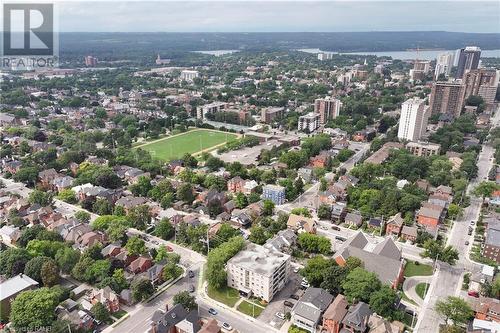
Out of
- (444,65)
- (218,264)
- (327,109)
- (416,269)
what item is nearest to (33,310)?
(218,264)

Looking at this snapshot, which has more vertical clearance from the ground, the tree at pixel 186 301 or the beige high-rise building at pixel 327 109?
the beige high-rise building at pixel 327 109

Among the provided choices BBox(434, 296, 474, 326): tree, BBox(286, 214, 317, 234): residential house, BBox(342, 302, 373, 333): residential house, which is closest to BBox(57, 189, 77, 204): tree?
BBox(286, 214, 317, 234): residential house

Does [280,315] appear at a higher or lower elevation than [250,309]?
higher

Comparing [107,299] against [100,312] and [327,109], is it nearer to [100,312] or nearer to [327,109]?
[100,312]

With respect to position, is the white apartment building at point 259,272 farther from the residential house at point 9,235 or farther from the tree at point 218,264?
the residential house at point 9,235

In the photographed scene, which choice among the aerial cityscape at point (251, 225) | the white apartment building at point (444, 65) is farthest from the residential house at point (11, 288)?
the white apartment building at point (444, 65)

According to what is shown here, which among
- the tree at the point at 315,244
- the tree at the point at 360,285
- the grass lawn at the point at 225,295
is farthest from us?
the tree at the point at 315,244
